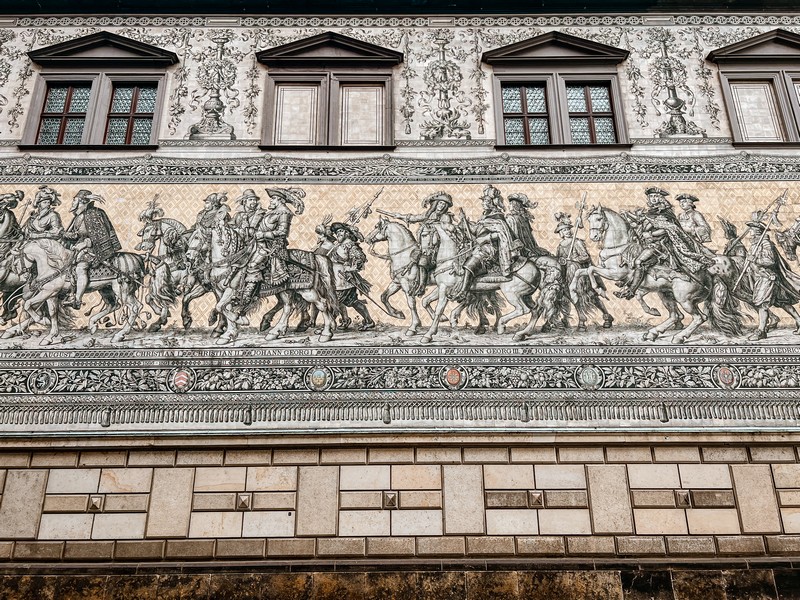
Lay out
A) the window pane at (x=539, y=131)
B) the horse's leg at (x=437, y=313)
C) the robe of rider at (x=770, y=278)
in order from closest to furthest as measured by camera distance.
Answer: the horse's leg at (x=437, y=313), the robe of rider at (x=770, y=278), the window pane at (x=539, y=131)

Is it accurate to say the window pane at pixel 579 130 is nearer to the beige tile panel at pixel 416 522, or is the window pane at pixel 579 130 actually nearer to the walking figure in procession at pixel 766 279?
the walking figure in procession at pixel 766 279

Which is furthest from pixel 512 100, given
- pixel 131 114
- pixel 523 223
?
pixel 131 114

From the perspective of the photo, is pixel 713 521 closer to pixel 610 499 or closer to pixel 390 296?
pixel 610 499

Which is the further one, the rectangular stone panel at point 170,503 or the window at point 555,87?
the window at point 555,87

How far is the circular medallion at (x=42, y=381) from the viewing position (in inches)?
266

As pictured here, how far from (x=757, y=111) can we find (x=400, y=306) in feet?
14.0

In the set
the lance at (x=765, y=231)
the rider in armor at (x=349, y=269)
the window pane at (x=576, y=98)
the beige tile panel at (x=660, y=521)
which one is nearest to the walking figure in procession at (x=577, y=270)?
the lance at (x=765, y=231)

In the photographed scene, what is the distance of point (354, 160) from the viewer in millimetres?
7801

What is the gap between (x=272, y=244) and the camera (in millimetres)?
7402

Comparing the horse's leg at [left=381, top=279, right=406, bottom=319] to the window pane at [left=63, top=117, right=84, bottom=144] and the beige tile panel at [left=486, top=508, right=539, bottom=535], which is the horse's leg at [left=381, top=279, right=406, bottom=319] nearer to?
the beige tile panel at [left=486, top=508, right=539, bottom=535]

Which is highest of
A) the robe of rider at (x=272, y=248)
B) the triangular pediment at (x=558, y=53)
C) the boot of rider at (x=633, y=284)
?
the triangular pediment at (x=558, y=53)

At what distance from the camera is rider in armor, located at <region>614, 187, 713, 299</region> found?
731cm

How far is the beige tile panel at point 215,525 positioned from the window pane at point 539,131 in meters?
4.57

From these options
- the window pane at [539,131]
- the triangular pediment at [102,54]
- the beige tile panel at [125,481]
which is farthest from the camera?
the triangular pediment at [102,54]
